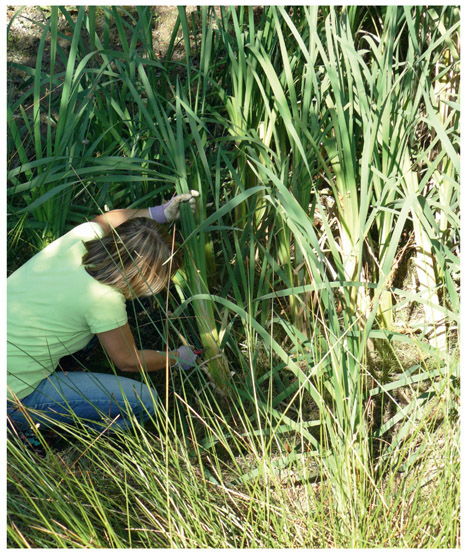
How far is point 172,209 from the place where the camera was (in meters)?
2.03

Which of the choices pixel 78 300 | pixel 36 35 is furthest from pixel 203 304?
pixel 36 35

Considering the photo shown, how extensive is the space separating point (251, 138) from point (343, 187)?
13.6 inches

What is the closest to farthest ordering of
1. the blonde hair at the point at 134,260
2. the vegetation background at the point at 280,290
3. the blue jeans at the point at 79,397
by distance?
the vegetation background at the point at 280,290 < the blonde hair at the point at 134,260 < the blue jeans at the point at 79,397

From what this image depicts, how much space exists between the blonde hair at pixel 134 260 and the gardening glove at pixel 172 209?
0.13 metres

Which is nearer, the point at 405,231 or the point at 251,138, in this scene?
the point at 251,138

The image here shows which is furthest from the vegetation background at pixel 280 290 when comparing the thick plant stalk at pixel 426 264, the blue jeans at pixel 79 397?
the blue jeans at pixel 79 397

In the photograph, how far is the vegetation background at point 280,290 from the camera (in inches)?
59.5

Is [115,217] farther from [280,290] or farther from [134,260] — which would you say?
[280,290]

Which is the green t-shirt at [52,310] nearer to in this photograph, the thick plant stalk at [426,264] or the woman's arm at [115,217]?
the woman's arm at [115,217]

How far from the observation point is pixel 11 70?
3018 millimetres

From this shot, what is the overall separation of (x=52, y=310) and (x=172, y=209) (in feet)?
1.69

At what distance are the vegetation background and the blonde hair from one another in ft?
0.39

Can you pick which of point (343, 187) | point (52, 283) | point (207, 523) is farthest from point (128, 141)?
point (207, 523)

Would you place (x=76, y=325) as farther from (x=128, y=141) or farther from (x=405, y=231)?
(x=405, y=231)
